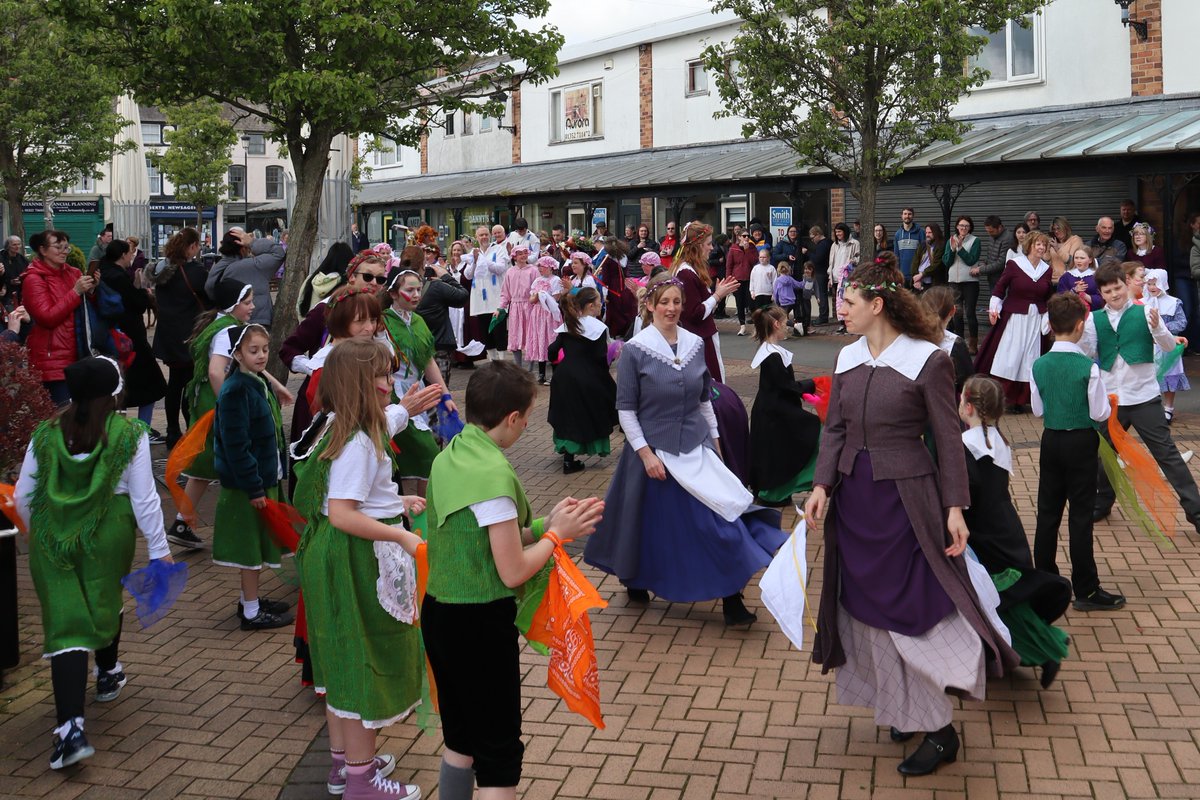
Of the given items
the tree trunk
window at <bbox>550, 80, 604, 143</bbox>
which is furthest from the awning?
the tree trunk

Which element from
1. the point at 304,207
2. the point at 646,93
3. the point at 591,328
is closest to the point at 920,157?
the point at 304,207

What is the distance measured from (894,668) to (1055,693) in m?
1.17

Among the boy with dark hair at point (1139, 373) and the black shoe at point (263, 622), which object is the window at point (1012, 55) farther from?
the black shoe at point (263, 622)

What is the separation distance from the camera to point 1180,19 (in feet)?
62.8

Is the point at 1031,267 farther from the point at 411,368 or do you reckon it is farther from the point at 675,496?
the point at 411,368

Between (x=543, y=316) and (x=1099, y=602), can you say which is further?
(x=543, y=316)

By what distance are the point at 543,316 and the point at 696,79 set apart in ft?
51.8

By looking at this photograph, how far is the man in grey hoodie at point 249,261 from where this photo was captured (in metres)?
11.4

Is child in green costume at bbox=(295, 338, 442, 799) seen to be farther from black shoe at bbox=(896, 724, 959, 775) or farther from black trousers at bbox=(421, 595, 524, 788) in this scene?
black shoe at bbox=(896, 724, 959, 775)

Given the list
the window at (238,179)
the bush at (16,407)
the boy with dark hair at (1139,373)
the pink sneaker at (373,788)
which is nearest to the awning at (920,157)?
the boy with dark hair at (1139,373)

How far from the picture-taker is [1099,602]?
6.66 m

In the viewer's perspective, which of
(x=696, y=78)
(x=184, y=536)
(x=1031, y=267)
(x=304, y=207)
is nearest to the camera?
(x=184, y=536)

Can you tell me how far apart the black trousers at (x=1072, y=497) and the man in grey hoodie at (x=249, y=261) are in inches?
284

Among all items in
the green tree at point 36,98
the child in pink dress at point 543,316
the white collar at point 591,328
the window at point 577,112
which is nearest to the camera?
the white collar at point 591,328
